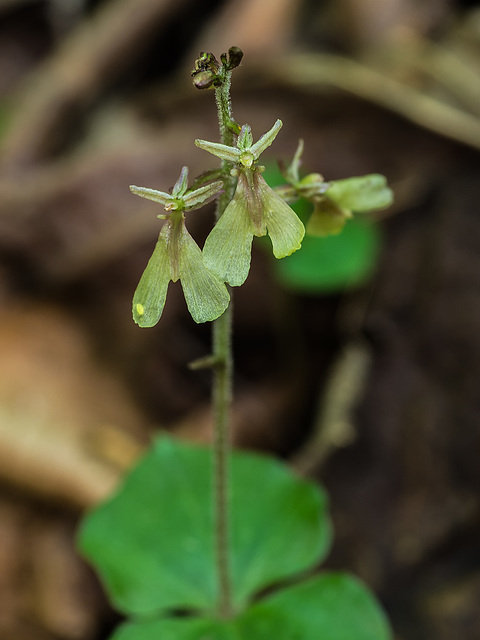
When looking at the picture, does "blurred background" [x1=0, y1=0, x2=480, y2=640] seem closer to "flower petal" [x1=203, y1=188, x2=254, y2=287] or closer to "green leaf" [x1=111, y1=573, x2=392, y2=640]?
"green leaf" [x1=111, y1=573, x2=392, y2=640]

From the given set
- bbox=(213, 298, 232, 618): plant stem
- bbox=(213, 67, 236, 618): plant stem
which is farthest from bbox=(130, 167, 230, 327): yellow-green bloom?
bbox=(213, 298, 232, 618): plant stem

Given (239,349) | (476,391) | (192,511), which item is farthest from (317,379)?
(192,511)

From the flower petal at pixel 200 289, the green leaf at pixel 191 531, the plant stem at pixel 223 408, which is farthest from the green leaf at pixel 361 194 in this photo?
the green leaf at pixel 191 531

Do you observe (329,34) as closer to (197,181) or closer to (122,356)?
(122,356)

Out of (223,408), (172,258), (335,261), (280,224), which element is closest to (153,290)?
(172,258)

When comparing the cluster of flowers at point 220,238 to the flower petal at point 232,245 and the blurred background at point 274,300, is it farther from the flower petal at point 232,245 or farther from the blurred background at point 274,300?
the blurred background at point 274,300

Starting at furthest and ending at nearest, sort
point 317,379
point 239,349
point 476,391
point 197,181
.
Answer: point 239,349, point 317,379, point 476,391, point 197,181

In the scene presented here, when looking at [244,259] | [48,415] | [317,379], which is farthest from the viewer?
[317,379]

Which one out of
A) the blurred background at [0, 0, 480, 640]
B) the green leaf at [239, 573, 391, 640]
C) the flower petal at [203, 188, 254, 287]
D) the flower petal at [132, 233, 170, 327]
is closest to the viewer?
the flower petal at [203, 188, 254, 287]
